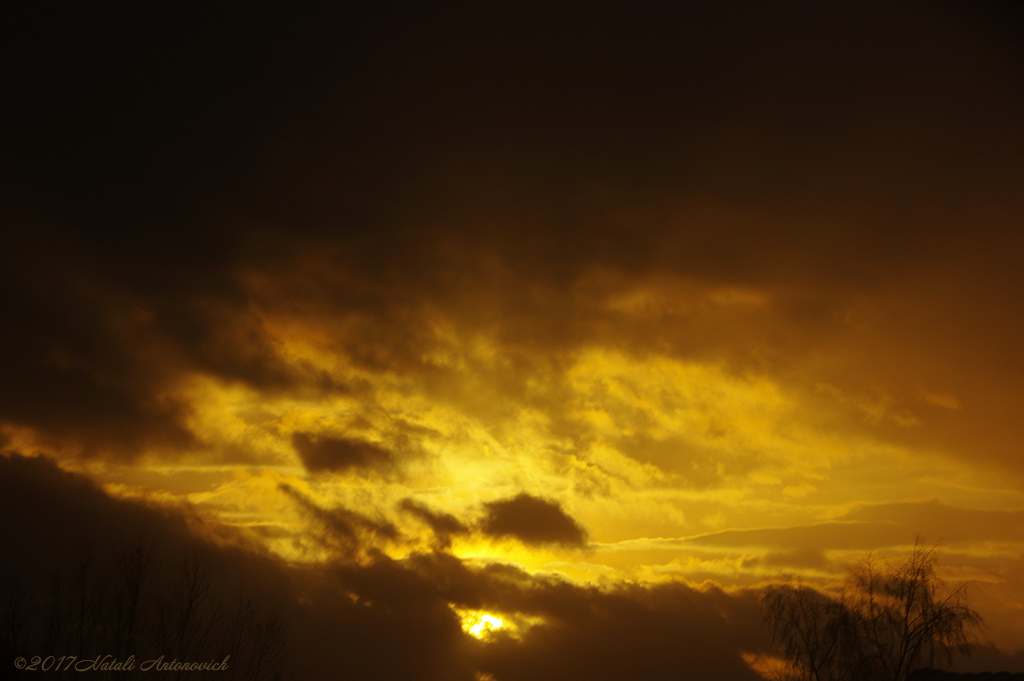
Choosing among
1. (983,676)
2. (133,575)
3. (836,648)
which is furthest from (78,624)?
(983,676)

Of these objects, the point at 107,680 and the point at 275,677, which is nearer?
the point at 107,680

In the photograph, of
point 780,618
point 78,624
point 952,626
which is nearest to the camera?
point 952,626

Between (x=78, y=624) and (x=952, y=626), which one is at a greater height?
(x=952, y=626)

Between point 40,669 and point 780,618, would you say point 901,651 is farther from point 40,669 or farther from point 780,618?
point 40,669

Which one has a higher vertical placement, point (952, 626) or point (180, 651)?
point (952, 626)

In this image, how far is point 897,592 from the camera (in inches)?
1127

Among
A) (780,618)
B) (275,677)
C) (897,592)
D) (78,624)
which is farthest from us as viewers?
(275,677)

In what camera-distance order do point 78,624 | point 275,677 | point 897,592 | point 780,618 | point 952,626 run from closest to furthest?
point 952,626
point 897,592
point 780,618
point 78,624
point 275,677

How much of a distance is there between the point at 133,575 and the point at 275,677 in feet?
32.6

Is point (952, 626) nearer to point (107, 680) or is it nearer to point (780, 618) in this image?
point (780, 618)

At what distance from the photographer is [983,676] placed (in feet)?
91.0

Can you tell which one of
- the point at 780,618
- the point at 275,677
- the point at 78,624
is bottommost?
the point at 275,677

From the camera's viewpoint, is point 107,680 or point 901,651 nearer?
point 901,651

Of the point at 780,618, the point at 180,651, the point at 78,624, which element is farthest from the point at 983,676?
the point at 78,624
